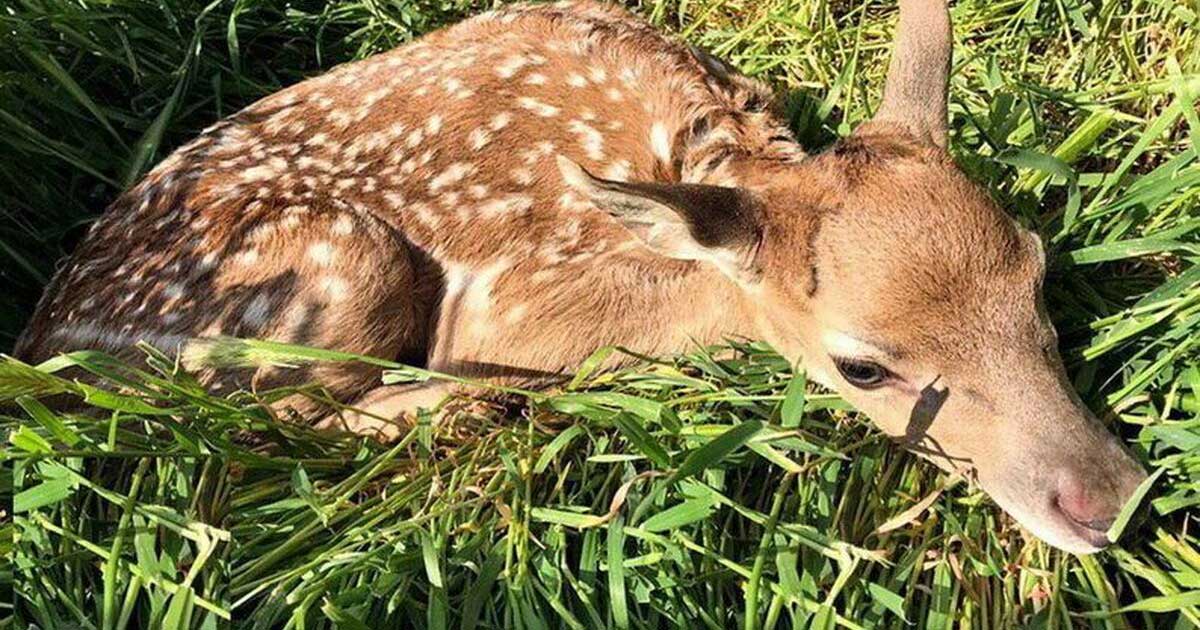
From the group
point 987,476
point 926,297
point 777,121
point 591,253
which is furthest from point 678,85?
point 987,476

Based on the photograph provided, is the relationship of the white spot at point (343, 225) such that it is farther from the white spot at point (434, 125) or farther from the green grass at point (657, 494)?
the green grass at point (657, 494)

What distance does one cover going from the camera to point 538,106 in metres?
3.79

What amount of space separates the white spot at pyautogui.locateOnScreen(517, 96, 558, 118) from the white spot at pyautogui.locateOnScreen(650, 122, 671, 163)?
12.4 inches

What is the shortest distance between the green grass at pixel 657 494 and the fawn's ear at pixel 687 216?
1.16 ft

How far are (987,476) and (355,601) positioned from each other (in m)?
1.43

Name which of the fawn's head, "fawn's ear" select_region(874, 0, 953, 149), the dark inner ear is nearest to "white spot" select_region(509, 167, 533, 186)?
the fawn's head

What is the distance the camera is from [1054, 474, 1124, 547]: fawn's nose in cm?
267

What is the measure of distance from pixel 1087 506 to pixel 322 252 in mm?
2090

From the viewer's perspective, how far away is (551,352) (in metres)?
3.58

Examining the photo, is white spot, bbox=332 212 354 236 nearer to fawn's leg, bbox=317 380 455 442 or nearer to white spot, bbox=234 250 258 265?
white spot, bbox=234 250 258 265

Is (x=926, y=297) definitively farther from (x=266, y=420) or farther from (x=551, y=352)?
(x=266, y=420)

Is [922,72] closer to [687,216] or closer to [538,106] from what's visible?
[687,216]

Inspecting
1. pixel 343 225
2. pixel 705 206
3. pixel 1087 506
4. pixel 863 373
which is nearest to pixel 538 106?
pixel 343 225

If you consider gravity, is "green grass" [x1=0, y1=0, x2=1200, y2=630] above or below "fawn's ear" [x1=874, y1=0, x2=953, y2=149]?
below
